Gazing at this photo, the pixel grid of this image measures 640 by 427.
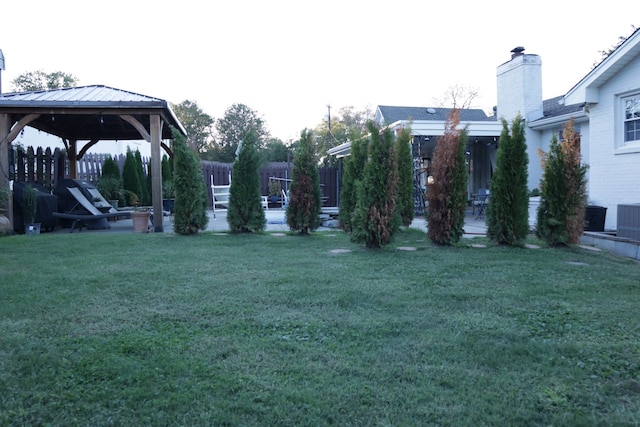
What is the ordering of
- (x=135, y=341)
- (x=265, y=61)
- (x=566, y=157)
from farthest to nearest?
(x=265, y=61), (x=566, y=157), (x=135, y=341)

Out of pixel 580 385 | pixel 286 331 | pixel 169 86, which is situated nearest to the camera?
pixel 580 385

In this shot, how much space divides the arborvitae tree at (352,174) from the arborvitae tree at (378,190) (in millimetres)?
1911

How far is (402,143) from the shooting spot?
1031cm

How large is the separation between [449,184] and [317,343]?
4.94m

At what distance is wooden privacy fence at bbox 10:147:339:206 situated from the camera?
12.3m

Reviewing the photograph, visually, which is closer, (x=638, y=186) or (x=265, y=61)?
(x=638, y=186)

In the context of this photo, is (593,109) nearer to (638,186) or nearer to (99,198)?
(638,186)

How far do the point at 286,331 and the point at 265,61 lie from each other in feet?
82.5

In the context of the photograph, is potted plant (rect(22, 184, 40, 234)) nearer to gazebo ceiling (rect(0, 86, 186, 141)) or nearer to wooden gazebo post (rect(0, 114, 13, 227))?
wooden gazebo post (rect(0, 114, 13, 227))

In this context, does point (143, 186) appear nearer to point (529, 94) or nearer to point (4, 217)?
point (4, 217)

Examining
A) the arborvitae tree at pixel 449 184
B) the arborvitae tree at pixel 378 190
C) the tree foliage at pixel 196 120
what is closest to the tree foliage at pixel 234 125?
the tree foliage at pixel 196 120

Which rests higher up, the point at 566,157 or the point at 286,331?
the point at 566,157

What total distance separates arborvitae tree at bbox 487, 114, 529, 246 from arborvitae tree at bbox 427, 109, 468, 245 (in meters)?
0.55

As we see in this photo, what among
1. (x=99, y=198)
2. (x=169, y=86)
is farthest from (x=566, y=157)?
(x=169, y=86)
